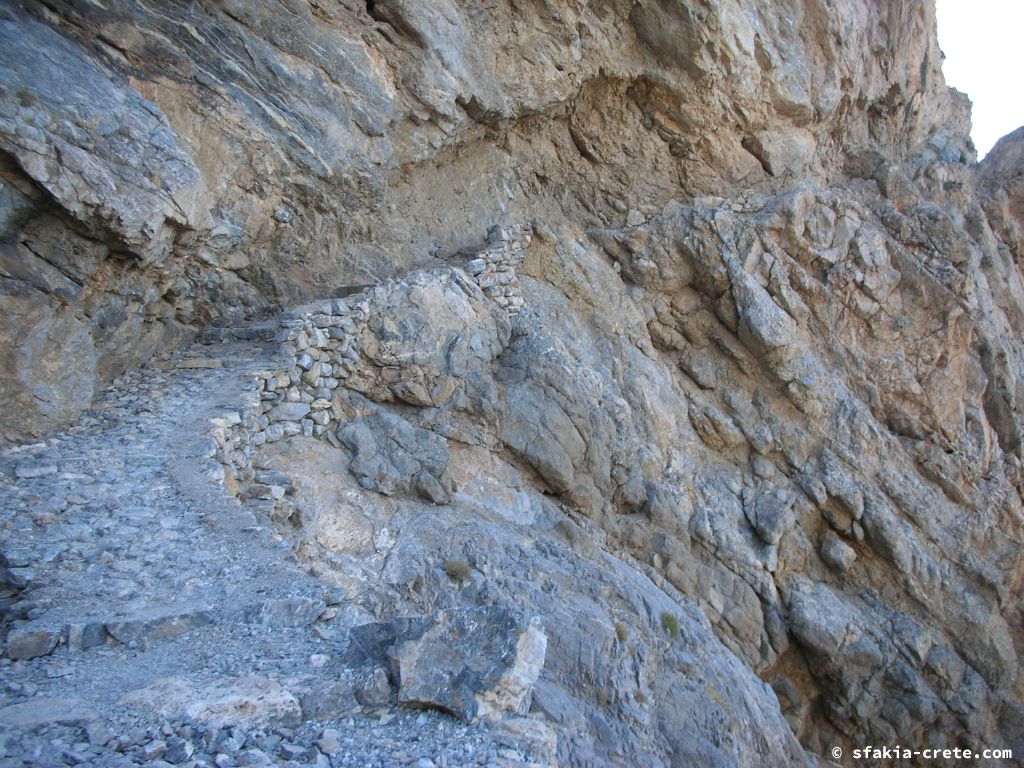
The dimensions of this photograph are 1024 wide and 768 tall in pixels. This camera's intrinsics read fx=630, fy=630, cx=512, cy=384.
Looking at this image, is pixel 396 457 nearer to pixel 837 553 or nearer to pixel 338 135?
pixel 338 135

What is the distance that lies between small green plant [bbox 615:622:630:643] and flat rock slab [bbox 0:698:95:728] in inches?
265

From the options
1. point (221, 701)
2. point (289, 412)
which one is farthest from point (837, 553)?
point (221, 701)

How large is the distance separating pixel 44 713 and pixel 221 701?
1031 mm

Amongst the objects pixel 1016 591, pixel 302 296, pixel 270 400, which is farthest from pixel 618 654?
pixel 1016 591

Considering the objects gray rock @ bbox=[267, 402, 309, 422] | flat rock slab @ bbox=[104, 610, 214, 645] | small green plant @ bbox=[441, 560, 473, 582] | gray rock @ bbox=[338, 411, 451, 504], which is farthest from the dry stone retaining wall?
flat rock slab @ bbox=[104, 610, 214, 645]

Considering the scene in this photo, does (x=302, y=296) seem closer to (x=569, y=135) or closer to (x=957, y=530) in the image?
(x=569, y=135)

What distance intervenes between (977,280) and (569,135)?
11866 mm

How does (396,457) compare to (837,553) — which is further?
(837,553)

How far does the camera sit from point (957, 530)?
14.4m

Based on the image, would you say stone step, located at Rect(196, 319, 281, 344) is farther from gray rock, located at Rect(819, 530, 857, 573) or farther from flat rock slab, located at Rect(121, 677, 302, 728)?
gray rock, located at Rect(819, 530, 857, 573)

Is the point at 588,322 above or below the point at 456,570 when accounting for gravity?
above

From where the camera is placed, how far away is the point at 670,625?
10.2 meters

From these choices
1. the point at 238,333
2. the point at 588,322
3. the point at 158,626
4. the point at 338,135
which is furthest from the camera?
the point at 588,322

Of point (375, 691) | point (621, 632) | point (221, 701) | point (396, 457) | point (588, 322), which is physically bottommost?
point (221, 701)
